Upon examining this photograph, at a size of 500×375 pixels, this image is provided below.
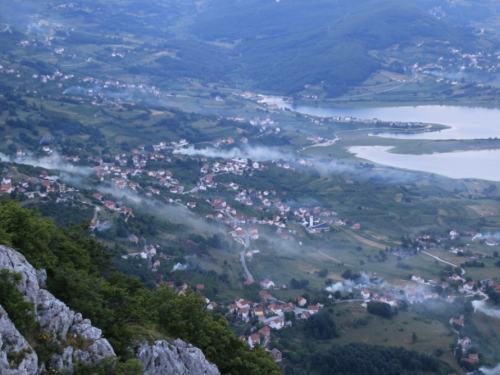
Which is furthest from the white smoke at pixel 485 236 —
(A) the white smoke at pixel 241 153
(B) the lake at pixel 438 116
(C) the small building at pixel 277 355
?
(B) the lake at pixel 438 116

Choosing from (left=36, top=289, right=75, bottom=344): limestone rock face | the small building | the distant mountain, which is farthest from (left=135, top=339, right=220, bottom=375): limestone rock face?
the distant mountain

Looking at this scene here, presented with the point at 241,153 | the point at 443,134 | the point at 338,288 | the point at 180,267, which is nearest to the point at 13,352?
the point at 180,267

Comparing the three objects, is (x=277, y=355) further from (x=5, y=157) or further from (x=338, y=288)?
(x=5, y=157)

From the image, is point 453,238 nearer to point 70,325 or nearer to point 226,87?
point 70,325

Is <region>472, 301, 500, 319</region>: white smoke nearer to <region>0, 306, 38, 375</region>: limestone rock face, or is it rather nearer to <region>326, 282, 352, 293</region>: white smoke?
<region>326, 282, 352, 293</region>: white smoke

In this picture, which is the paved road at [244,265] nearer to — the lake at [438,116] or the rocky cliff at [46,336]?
the rocky cliff at [46,336]
